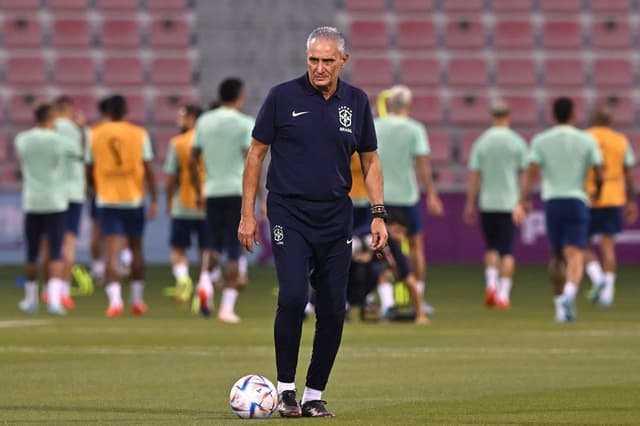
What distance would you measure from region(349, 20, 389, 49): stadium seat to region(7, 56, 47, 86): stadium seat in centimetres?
627

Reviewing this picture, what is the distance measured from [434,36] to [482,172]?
12954mm

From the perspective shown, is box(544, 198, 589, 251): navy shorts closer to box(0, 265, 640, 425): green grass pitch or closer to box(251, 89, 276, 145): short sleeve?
box(0, 265, 640, 425): green grass pitch

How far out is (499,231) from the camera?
66.4 ft

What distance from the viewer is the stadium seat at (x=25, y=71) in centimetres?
3244

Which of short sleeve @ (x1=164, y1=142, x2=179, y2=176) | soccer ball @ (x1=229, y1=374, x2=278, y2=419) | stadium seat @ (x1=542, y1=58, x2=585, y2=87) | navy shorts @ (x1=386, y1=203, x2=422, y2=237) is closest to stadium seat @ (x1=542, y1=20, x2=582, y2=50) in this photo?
stadium seat @ (x1=542, y1=58, x2=585, y2=87)

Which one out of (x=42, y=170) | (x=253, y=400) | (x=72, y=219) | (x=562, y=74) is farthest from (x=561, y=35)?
(x=253, y=400)

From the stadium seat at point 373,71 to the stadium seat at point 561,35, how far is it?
11.0 feet

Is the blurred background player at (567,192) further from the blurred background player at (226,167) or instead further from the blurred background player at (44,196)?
the blurred background player at (44,196)

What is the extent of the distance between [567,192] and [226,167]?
143 inches

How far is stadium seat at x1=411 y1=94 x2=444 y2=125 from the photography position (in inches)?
1261

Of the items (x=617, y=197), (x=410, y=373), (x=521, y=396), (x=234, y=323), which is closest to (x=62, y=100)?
(x=234, y=323)

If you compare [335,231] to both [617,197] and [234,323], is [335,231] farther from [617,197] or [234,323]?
[617,197]

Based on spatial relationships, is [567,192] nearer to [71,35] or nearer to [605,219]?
[605,219]

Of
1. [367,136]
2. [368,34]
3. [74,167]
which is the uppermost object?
[367,136]
